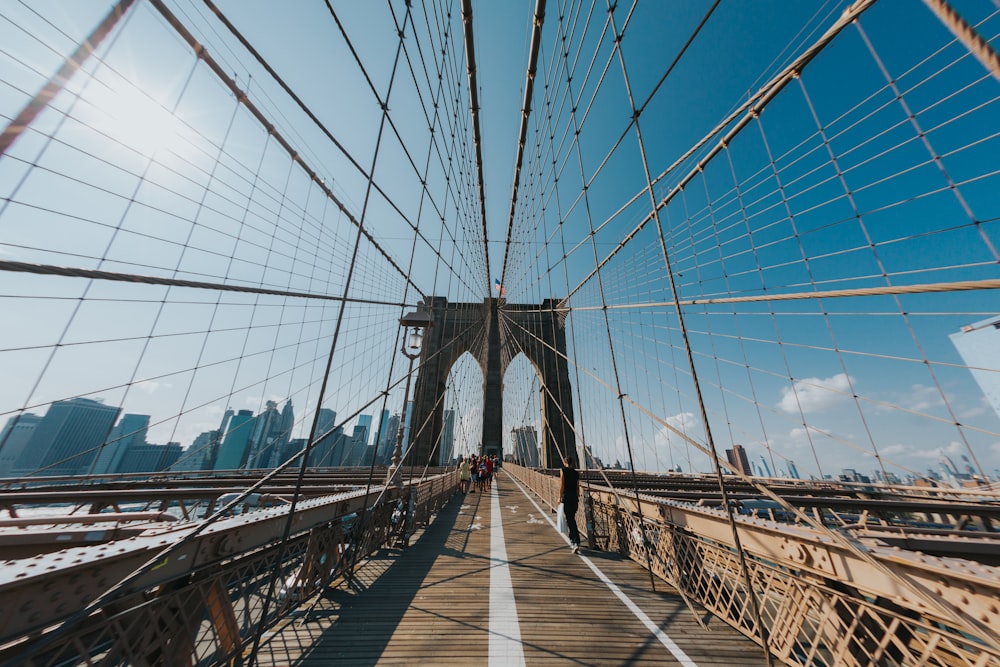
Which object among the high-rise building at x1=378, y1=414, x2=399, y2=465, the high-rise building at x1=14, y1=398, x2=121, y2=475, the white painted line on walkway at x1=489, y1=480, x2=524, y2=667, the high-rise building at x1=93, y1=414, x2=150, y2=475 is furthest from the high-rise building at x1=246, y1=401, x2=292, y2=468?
the white painted line on walkway at x1=489, y1=480, x2=524, y2=667

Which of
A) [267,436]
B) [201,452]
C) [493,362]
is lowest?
[201,452]

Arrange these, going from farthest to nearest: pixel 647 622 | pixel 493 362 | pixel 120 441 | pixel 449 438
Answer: pixel 493 362
pixel 449 438
pixel 120 441
pixel 647 622

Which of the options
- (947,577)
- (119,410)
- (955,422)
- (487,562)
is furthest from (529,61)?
(119,410)

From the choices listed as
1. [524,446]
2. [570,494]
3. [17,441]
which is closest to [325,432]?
[570,494]

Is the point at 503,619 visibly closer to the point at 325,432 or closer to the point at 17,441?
the point at 325,432

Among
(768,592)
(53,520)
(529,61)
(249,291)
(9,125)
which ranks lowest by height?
(768,592)

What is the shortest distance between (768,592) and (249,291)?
8373mm

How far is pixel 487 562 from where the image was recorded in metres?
4.25

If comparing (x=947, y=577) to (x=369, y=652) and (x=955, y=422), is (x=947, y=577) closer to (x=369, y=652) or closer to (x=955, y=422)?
(x=369, y=652)

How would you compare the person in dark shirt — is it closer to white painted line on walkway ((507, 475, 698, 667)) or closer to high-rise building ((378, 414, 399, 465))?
white painted line on walkway ((507, 475, 698, 667))

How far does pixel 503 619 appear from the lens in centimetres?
285

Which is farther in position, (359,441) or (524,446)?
(524,446)

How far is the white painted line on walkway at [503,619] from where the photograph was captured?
92.4 inches

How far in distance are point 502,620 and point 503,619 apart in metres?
0.02
